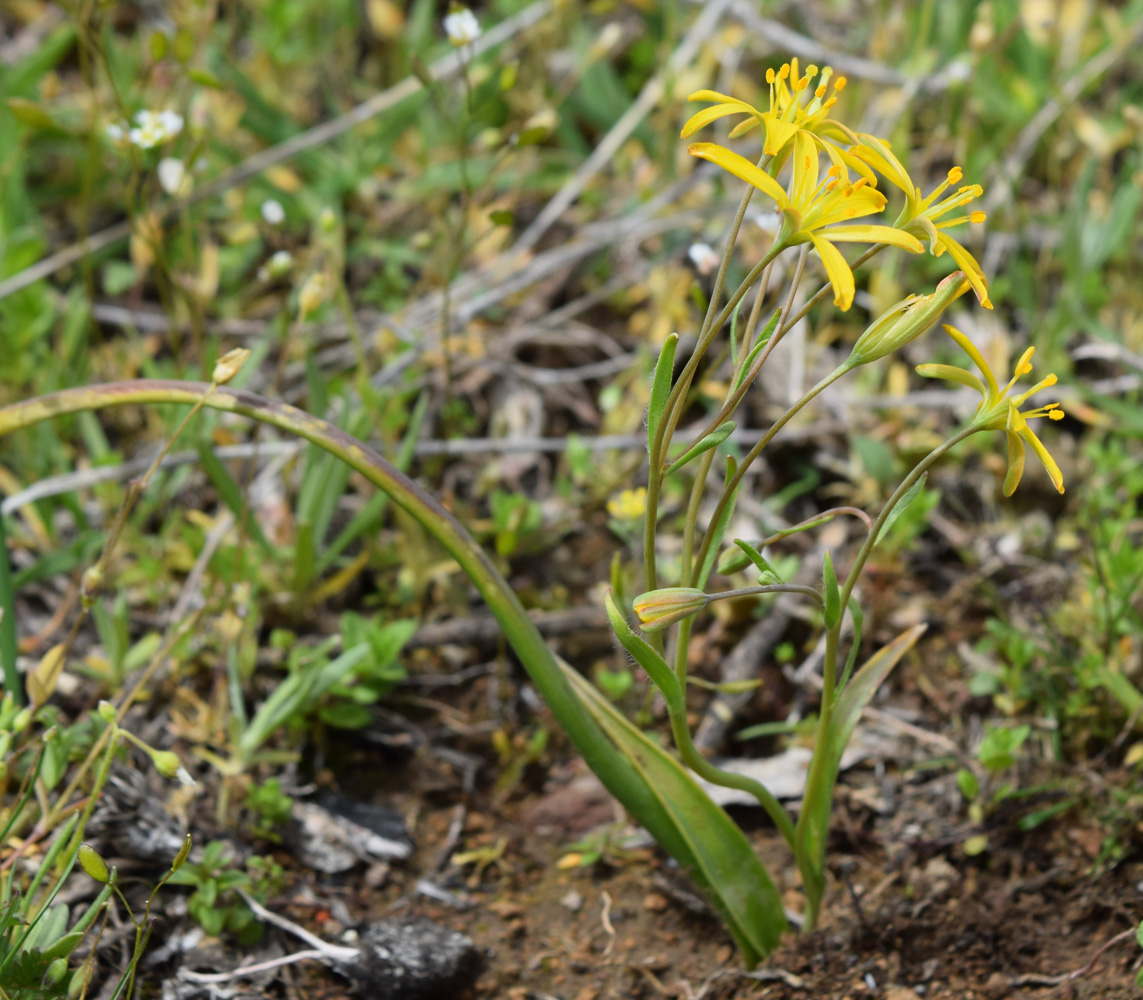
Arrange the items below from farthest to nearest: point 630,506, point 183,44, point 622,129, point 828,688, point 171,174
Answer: point 622,129
point 171,174
point 183,44
point 630,506
point 828,688

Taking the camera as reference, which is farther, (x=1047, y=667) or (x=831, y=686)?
(x=1047, y=667)

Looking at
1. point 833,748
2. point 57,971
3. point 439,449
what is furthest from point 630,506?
point 57,971

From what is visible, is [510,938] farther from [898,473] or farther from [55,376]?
[55,376]

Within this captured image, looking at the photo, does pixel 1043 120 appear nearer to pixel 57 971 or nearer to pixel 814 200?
pixel 814 200

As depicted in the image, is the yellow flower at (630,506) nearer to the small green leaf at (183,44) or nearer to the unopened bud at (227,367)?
the unopened bud at (227,367)

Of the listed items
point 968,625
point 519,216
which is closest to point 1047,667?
point 968,625

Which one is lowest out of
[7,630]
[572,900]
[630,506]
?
[572,900]
